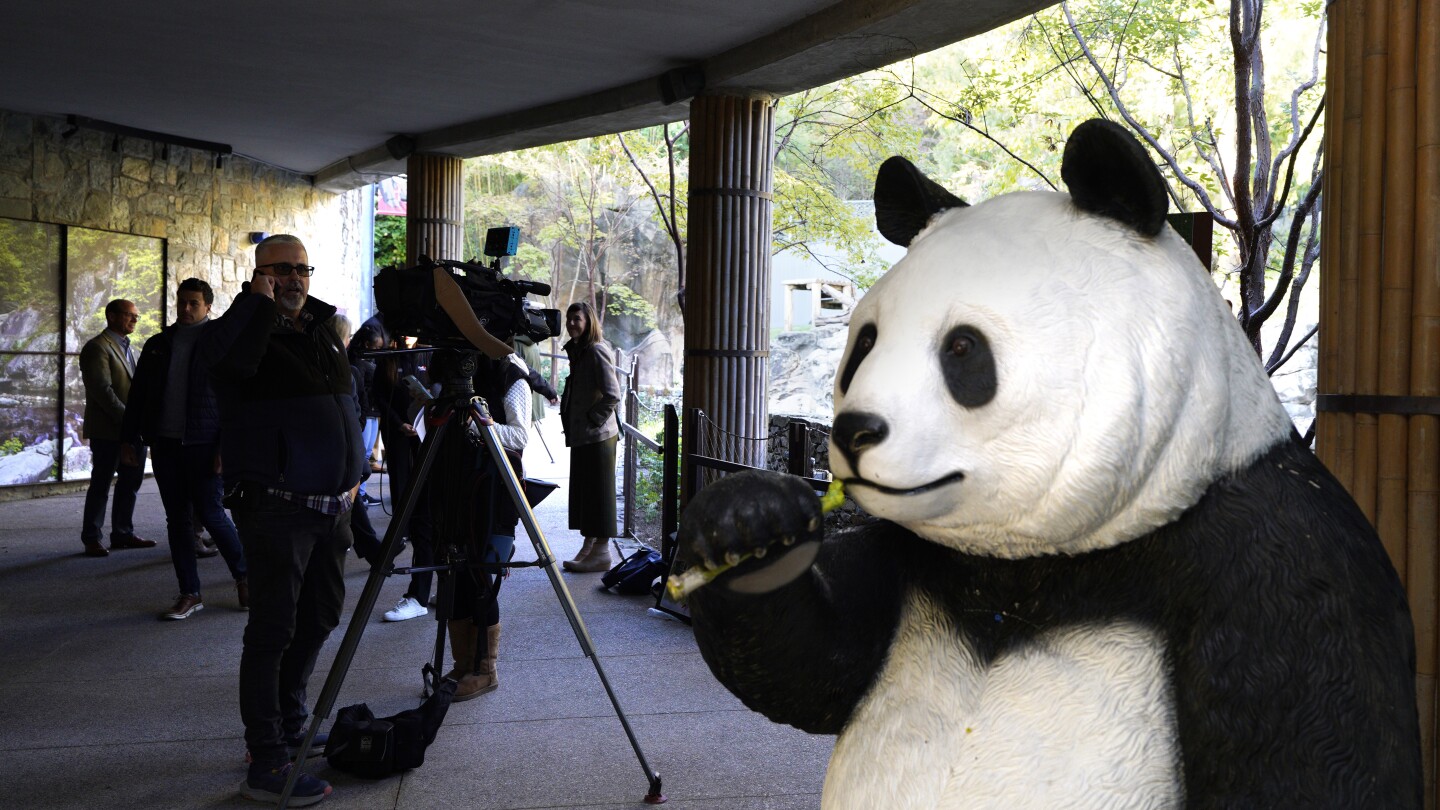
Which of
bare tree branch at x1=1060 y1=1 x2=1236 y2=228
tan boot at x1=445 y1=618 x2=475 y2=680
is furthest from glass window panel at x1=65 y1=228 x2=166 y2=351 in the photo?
bare tree branch at x1=1060 y1=1 x2=1236 y2=228

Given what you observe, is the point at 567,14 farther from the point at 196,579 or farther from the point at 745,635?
the point at 745,635

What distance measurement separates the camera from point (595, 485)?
702 centimetres

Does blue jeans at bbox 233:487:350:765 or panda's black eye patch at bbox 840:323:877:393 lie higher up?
panda's black eye patch at bbox 840:323:877:393

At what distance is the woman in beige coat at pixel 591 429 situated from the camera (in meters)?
6.79

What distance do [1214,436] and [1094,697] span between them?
32cm

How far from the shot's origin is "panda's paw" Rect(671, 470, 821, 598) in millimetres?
1177

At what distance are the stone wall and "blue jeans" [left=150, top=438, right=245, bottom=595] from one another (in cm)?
507

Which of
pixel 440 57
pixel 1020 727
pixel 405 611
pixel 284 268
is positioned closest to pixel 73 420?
pixel 440 57

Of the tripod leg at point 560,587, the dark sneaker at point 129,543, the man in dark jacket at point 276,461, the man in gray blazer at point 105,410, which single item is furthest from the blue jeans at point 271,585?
the dark sneaker at point 129,543

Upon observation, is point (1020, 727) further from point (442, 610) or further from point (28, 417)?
point (28, 417)

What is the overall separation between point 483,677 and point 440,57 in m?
4.26

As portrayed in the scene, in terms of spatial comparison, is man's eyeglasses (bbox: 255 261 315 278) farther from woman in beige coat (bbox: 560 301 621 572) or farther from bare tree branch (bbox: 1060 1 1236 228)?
bare tree branch (bbox: 1060 1 1236 228)

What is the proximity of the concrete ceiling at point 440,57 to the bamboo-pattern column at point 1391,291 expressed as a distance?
2787mm

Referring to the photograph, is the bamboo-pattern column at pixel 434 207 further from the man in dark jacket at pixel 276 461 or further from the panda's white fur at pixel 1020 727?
the panda's white fur at pixel 1020 727
